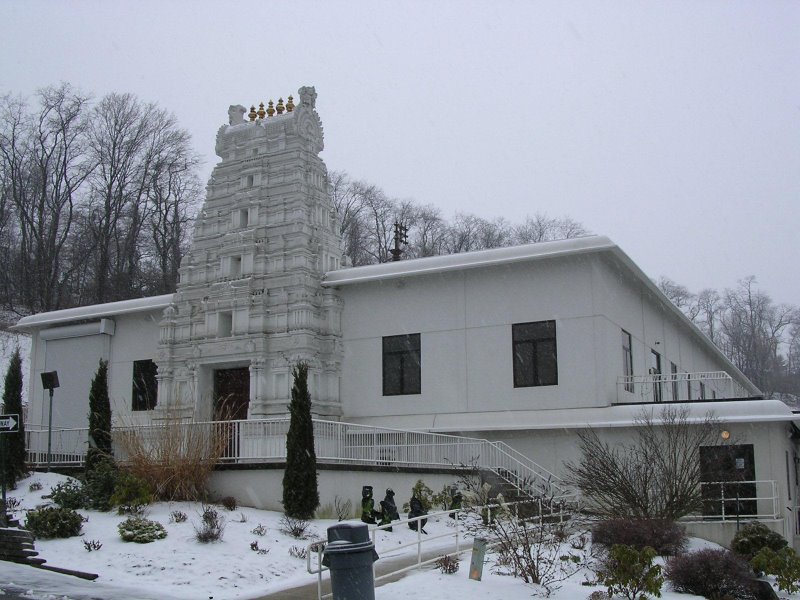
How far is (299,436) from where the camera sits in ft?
62.0

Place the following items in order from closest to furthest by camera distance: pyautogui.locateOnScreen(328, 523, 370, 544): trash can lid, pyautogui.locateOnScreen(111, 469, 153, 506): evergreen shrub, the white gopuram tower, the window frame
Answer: pyautogui.locateOnScreen(328, 523, 370, 544): trash can lid, pyautogui.locateOnScreen(111, 469, 153, 506): evergreen shrub, the window frame, the white gopuram tower

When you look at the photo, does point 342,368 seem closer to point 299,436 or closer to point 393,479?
point 393,479

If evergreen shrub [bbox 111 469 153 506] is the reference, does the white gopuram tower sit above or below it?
above

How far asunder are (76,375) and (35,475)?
11101 millimetres

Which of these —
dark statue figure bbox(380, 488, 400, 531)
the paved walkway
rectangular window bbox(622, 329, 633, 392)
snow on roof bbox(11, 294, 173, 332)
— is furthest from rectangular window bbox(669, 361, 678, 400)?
snow on roof bbox(11, 294, 173, 332)

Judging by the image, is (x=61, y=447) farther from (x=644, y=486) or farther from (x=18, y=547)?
(x=644, y=486)

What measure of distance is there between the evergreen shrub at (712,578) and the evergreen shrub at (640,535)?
1.41 meters

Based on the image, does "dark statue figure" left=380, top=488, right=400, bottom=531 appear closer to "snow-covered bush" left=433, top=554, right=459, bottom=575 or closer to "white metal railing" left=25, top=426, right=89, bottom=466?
"snow-covered bush" left=433, top=554, right=459, bottom=575

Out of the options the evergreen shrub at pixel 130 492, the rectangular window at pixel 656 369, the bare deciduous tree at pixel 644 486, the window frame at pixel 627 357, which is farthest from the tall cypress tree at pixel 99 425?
the rectangular window at pixel 656 369

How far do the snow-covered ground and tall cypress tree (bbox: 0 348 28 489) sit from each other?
2.50 meters

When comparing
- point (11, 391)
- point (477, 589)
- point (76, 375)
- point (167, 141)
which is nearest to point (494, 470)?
point (477, 589)

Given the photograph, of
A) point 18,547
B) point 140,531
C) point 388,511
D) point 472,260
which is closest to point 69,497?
point 140,531

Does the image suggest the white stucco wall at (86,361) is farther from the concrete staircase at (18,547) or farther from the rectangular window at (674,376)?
the rectangular window at (674,376)

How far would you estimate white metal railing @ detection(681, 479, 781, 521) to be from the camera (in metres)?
21.1
